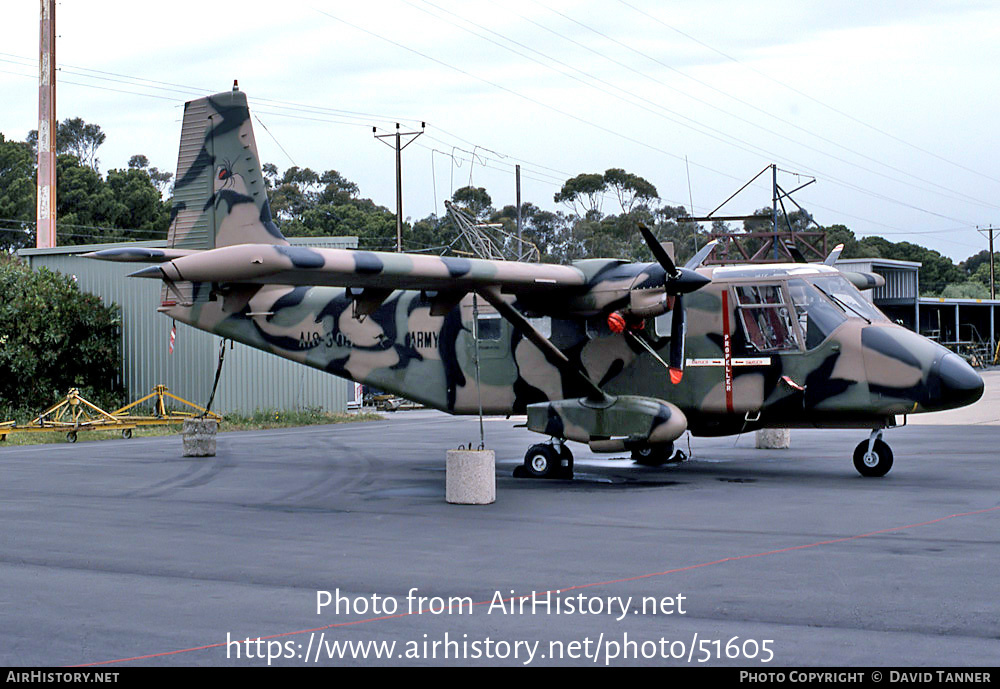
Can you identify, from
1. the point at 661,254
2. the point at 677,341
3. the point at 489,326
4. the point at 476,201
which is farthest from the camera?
the point at 476,201

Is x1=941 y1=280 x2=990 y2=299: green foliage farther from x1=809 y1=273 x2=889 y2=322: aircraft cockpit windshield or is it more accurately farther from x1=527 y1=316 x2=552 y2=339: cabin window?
x1=527 y1=316 x2=552 y2=339: cabin window

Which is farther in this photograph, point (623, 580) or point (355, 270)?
point (355, 270)

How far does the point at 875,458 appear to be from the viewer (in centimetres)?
1645

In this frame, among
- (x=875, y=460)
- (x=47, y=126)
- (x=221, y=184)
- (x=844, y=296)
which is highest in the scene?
(x=47, y=126)

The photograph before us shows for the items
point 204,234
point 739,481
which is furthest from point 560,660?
point 204,234

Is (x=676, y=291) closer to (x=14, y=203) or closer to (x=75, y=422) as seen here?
(x=75, y=422)

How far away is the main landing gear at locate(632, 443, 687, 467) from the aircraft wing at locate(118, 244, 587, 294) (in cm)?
376

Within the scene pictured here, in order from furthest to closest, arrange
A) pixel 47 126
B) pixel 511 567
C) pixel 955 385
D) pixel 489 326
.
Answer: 1. pixel 47 126
2. pixel 489 326
3. pixel 955 385
4. pixel 511 567

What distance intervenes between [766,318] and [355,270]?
6816 millimetres

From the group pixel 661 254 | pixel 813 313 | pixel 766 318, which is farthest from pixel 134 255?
pixel 813 313

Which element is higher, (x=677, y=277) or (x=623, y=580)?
(x=677, y=277)

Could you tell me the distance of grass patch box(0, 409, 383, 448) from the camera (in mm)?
28531

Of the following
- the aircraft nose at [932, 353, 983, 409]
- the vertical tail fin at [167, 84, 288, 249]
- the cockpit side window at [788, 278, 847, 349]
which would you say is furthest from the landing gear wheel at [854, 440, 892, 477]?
the vertical tail fin at [167, 84, 288, 249]

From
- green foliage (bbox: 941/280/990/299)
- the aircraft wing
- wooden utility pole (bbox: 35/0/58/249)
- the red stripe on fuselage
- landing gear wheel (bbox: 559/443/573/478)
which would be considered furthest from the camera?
green foliage (bbox: 941/280/990/299)
